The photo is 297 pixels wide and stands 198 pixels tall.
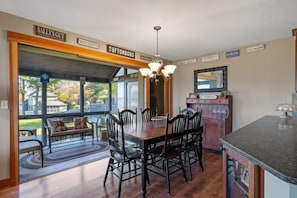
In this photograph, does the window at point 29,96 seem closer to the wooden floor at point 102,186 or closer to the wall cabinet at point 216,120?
the wooden floor at point 102,186

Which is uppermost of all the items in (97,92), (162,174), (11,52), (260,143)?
(11,52)

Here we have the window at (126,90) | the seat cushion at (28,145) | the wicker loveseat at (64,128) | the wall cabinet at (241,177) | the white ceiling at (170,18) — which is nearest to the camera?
the wall cabinet at (241,177)

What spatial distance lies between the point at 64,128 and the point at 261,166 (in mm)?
4868

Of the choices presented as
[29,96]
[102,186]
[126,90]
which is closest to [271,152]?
[102,186]

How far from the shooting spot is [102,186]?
8.04 feet

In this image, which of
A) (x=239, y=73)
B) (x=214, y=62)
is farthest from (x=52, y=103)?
(x=239, y=73)

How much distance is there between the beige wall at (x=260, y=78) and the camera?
3.32 metres

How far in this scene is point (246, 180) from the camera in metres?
1.13

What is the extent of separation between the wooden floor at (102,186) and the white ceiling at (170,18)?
2549 millimetres

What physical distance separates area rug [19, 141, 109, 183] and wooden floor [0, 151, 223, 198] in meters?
0.29

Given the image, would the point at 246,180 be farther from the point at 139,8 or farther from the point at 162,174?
the point at 139,8

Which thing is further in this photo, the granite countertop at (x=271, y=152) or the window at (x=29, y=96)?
the window at (x=29, y=96)

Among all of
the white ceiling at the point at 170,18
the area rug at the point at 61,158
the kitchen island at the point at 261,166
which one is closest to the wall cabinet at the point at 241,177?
the kitchen island at the point at 261,166

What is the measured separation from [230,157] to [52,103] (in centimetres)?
510
